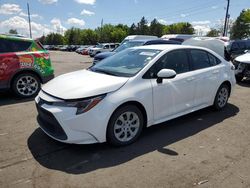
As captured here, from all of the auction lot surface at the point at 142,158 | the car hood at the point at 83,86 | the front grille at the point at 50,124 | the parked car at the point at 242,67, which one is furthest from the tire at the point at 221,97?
the parked car at the point at 242,67

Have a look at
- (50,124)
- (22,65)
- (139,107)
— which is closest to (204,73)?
(139,107)

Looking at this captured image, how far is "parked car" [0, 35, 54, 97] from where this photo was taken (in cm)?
693

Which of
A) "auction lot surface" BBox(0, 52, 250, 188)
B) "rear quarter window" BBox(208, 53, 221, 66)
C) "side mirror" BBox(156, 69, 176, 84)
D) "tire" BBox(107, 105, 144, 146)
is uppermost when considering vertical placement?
"rear quarter window" BBox(208, 53, 221, 66)

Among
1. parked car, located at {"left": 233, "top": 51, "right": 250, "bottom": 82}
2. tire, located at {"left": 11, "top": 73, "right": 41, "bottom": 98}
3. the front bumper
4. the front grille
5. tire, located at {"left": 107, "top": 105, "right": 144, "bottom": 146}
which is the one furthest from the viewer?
parked car, located at {"left": 233, "top": 51, "right": 250, "bottom": 82}

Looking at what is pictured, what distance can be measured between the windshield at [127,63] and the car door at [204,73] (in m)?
1.03

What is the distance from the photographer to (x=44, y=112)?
13.0ft

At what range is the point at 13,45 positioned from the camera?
7.12m

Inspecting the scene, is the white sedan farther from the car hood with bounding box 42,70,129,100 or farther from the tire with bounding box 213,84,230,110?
the tire with bounding box 213,84,230,110

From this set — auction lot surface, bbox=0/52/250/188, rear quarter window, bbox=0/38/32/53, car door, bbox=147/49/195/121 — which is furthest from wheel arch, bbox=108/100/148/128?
rear quarter window, bbox=0/38/32/53

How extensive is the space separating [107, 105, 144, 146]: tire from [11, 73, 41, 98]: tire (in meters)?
4.28

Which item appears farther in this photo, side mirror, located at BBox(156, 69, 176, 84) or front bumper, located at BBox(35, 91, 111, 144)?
side mirror, located at BBox(156, 69, 176, 84)

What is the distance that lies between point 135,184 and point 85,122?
1.11m

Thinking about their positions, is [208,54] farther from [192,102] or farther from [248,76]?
[248,76]

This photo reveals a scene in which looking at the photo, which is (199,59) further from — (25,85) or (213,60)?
(25,85)
